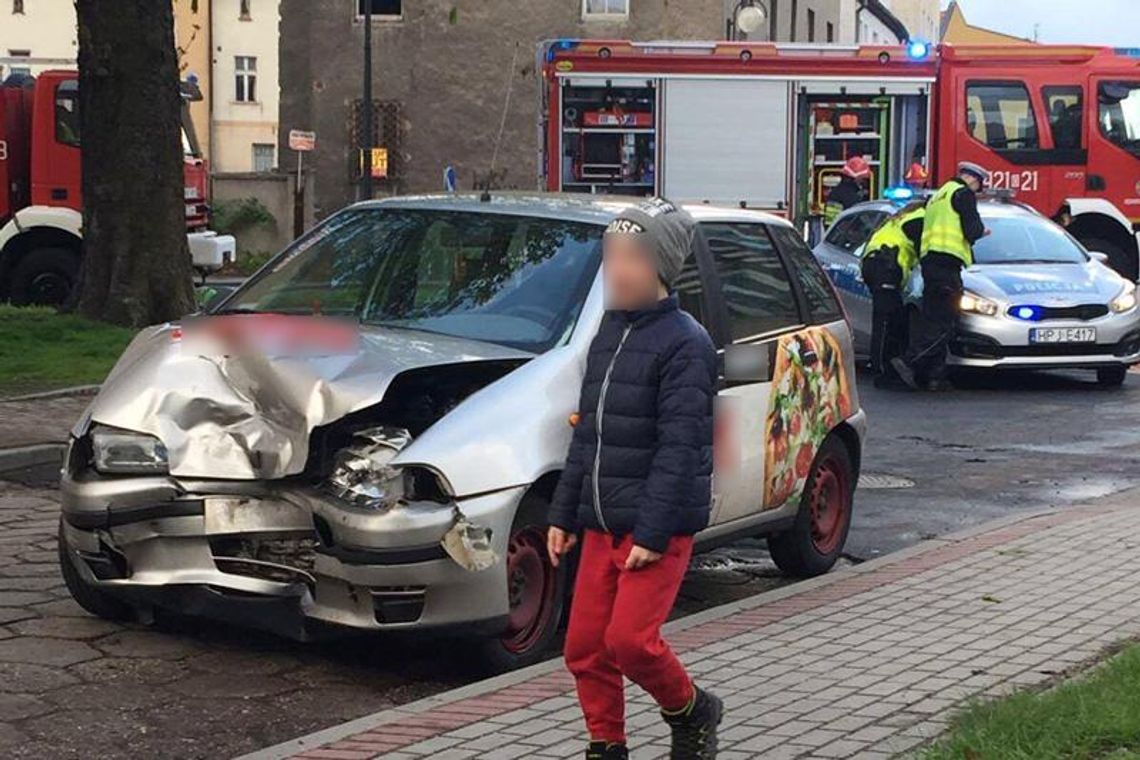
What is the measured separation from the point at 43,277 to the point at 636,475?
1671 centimetres

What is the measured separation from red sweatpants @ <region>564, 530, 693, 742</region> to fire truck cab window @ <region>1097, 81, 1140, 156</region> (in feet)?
65.1

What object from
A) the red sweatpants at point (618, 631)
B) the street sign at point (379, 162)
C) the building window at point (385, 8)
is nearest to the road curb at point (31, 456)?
the red sweatpants at point (618, 631)

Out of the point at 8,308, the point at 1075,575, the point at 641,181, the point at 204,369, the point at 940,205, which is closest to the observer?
the point at 204,369

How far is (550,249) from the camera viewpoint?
7.24 m

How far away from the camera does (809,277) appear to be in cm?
841

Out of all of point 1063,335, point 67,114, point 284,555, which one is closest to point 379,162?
point 67,114

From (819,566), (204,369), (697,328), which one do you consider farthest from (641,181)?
(697,328)

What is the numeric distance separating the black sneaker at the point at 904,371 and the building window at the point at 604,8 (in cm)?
2535

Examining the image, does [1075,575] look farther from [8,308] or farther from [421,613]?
[8,308]

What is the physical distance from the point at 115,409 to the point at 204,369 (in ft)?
1.13

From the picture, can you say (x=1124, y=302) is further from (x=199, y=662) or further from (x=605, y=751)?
(x=605, y=751)

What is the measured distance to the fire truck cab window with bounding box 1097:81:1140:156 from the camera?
23.2m

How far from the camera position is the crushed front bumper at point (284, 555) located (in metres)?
5.99

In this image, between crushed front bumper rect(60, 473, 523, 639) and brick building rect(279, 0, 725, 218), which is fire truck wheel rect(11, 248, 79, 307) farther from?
brick building rect(279, 0, 725, 218)
